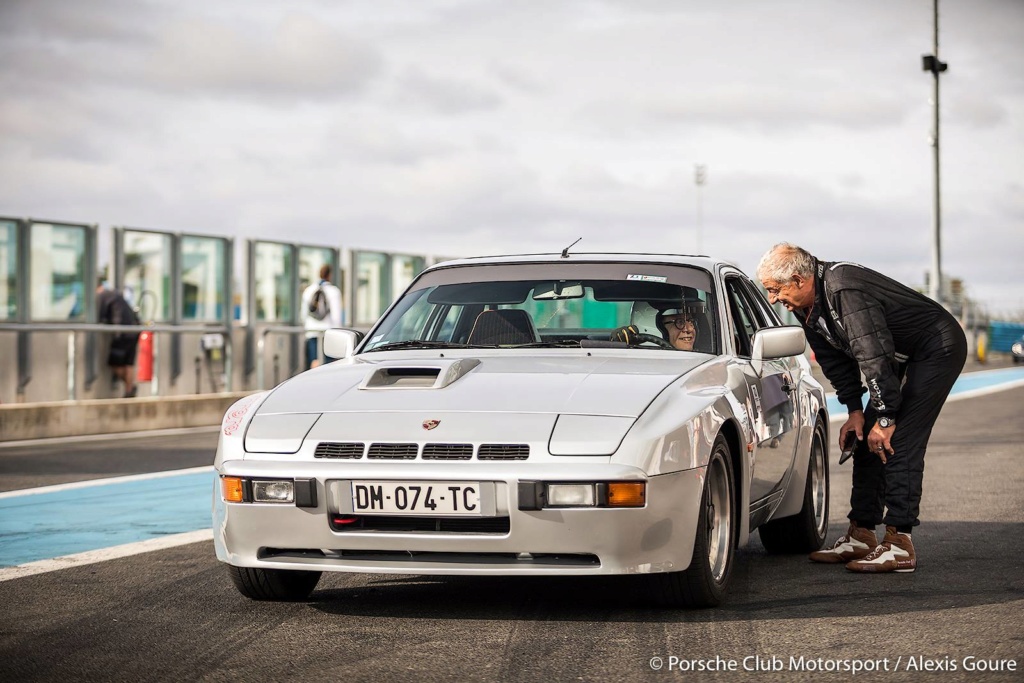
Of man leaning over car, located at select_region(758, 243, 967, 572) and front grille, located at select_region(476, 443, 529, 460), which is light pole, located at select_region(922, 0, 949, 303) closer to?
man leaning over car, located at select_region(758, 243, 967, 572)

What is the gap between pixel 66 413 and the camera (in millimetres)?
16984

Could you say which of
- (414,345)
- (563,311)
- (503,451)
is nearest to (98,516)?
(414,345)

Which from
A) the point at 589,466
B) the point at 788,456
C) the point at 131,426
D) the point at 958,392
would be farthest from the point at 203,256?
the point at 589,466

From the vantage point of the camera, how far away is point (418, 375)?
6027 millimetres

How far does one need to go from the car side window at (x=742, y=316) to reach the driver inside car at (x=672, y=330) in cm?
27

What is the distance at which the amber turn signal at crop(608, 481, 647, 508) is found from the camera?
5.30m

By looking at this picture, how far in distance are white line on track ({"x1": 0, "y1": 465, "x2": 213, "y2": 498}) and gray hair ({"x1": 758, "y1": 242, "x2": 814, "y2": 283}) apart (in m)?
5.90

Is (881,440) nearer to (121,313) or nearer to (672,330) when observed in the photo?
(672,330)

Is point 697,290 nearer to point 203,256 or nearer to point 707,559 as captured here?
point 707,559

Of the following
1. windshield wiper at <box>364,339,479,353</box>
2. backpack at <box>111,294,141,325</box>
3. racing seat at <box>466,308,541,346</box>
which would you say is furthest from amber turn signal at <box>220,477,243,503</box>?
backpack at <box>111,294,141,325</box>

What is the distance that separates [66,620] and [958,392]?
77.3ft

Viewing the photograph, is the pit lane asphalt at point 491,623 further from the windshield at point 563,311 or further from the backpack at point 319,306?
the backpack at point 319,306

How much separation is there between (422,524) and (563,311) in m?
1.83

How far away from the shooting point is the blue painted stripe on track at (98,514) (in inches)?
320
